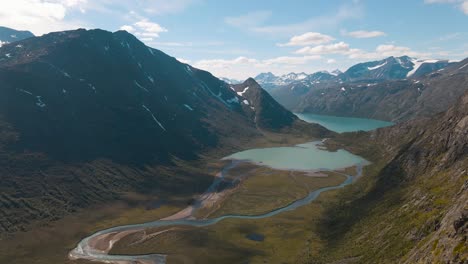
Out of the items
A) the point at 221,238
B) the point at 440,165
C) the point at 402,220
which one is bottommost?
the point at 221,238

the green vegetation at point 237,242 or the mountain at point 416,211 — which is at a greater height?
the mountain at point 416,211

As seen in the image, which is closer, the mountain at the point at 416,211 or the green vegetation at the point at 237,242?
the mountain at the point at 416,211

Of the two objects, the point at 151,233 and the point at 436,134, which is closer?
the point at 151,233

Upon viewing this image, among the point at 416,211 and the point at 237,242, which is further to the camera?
the point at 237,242

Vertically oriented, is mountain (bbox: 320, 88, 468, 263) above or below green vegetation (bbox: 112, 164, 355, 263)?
above

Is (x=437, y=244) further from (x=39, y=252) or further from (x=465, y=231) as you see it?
(x=39, y=252)

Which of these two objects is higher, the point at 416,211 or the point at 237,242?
the point at 416,211

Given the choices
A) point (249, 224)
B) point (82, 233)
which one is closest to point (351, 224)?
point (249, 224)

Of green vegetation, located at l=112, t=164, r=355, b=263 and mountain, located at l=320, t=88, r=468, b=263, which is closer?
mountain, located at l=320, t=88, r=468, b=263
